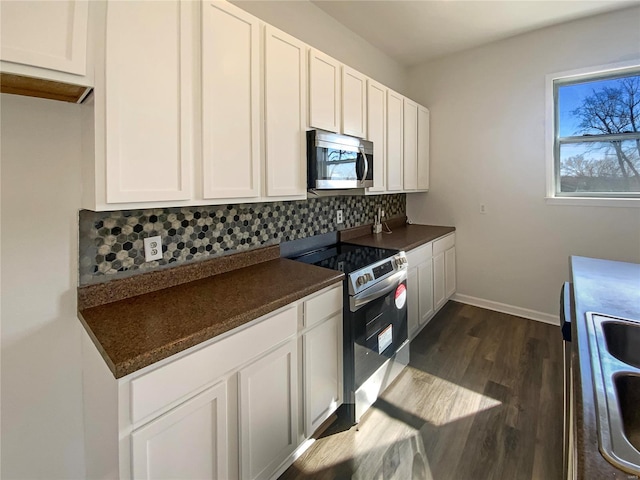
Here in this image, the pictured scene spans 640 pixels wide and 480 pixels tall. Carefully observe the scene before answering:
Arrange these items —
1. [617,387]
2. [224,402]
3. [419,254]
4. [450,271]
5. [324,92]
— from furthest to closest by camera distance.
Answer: [450,271] < [419,254] < [324,92] < [224,402] < [617,387]

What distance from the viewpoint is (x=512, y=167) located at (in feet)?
10.8

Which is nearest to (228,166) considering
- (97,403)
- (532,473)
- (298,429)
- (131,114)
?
(131,114)

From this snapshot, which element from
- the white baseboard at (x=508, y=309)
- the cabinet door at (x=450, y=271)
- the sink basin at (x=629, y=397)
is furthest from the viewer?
the cabinet door at (x=450, y=271)

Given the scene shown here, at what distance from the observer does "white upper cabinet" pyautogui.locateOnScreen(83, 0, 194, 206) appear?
1137 millimetres

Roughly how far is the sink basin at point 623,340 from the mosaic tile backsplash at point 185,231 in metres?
1.77

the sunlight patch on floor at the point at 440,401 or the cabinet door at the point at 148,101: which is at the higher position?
the cabinet door at the point at 148,101

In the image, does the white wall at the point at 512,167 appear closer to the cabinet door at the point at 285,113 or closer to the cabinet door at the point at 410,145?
the cabinet door at the point at 410,145

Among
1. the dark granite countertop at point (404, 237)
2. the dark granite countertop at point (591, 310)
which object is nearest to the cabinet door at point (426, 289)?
the dark granite countertop at point (404, 237)

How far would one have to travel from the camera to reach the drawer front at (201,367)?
1004 millimetres

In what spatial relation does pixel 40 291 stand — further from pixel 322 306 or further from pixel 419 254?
pixel 419 254

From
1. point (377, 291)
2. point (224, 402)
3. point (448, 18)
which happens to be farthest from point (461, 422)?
point (448, 18)

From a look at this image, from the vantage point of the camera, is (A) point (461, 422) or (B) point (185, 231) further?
(A) point (461, 422)

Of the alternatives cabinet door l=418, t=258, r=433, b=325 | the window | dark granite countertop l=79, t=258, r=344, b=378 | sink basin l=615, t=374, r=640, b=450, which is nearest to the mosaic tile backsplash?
dark granite countertop l=79, t=258, r=344, b=378

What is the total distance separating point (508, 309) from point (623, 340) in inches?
97.1
